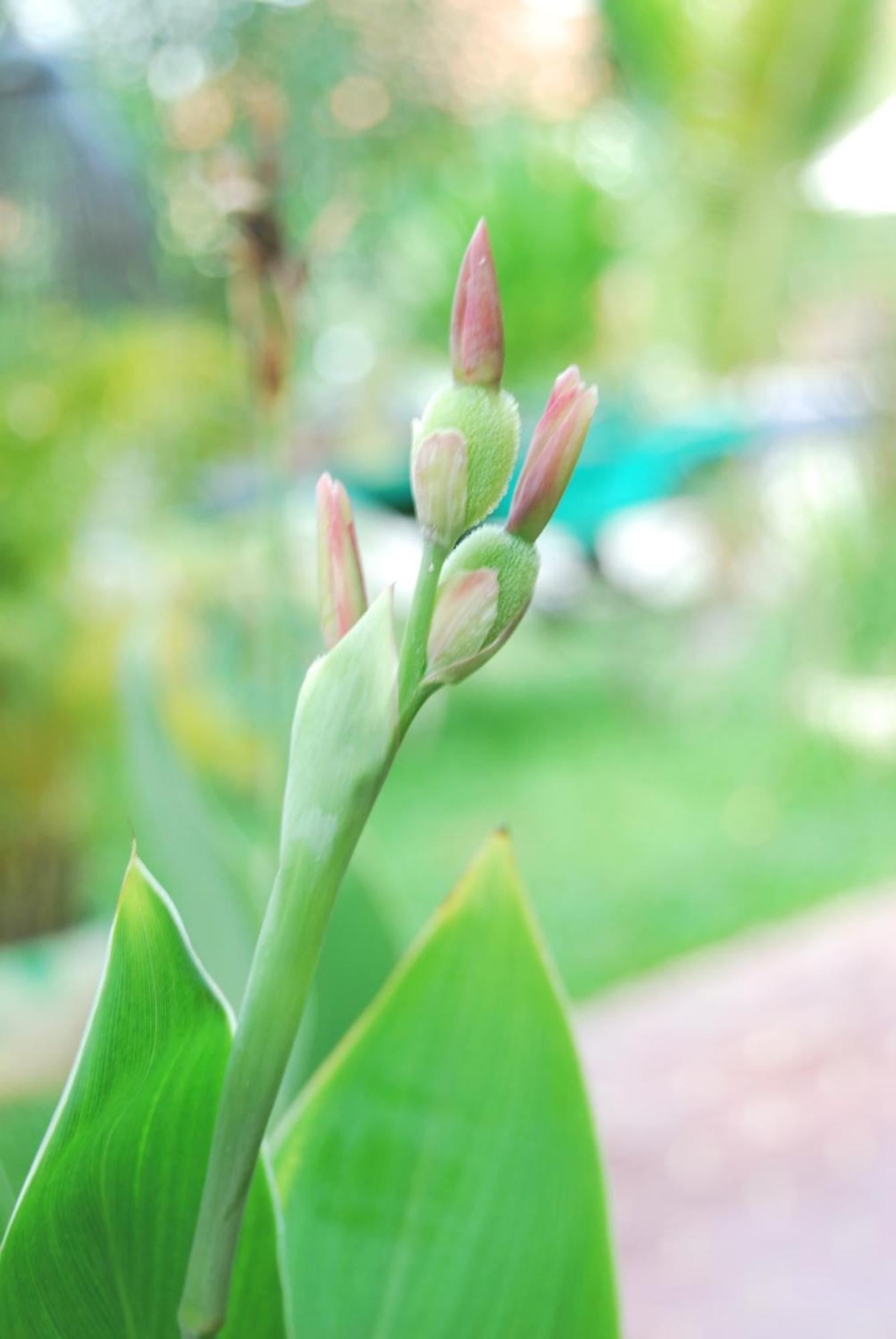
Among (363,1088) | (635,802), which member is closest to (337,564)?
(363,1088)

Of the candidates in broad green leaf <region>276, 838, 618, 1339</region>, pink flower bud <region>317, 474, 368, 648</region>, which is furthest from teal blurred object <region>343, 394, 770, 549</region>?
pink flower bud <region>317, 474, 368, 648</region>

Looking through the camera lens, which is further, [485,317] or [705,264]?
[705,264]

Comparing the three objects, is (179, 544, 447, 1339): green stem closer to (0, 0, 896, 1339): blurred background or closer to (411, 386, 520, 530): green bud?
(411, 386, 520, 530): green bud

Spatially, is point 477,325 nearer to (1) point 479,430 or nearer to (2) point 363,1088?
(1) point 479,430

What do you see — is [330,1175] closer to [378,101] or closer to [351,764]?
[351,764]

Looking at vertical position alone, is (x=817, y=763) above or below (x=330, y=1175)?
above

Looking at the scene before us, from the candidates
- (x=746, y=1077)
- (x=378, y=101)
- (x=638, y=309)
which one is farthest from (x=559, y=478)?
(x=378, y=101)
